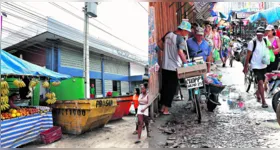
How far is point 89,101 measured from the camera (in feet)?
11.1

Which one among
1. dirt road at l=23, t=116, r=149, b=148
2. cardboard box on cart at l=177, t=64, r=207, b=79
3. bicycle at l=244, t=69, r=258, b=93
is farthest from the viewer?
bicycle at l=244, t=69, r=258, b=93

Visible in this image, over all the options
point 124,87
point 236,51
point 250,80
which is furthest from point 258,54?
point 236,51

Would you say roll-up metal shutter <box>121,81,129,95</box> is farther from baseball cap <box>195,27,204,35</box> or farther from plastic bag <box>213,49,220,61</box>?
plastic bag <box>213,49,220,61</box>

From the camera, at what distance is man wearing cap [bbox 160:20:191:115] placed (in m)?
2.94

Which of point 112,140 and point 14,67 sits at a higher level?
point 14,67

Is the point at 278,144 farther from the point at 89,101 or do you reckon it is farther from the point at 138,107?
the point at 89,101

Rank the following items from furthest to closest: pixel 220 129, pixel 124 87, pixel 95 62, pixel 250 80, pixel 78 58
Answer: pixel 250 80 < pixel 78 58 < pixel 95 62 < pixel 124 87 < pixel 220 129

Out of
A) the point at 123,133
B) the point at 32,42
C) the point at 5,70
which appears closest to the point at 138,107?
the point at 123,133

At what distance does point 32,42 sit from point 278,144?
4.27m

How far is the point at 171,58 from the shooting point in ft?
10.1

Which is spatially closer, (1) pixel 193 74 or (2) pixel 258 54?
(1) pixel 193 74

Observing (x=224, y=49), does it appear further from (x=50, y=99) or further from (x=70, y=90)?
(x=50, y=99)

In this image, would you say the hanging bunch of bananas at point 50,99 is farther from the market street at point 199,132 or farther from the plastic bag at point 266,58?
the plastic bag at point 266,58

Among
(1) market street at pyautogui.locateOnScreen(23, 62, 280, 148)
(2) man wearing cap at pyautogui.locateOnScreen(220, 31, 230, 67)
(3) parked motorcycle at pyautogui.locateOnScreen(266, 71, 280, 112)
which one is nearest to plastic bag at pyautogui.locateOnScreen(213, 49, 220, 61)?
(2) man wearing cap at pyautogui.locateOnScreen(220, 31, 230, 67)
